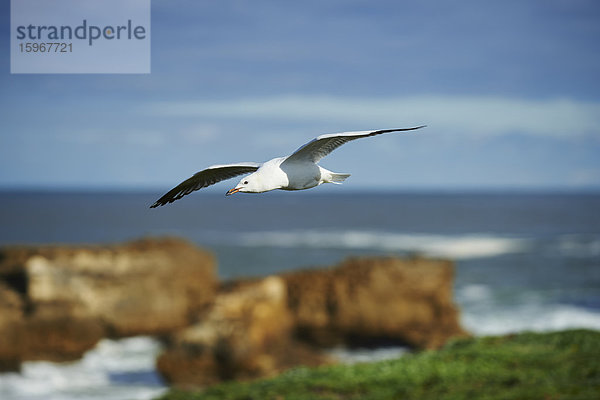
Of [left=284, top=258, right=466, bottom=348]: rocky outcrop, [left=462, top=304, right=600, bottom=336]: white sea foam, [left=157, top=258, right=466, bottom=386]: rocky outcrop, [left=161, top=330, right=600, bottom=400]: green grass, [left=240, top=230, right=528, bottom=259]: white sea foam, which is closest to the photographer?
[left=161, top=330, right=600, bottom=400]: green grass

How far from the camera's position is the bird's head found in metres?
5.07

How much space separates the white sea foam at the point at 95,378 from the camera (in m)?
17.9

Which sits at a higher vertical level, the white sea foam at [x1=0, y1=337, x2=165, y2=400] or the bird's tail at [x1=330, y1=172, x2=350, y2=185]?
the bird's tail at [x1=330, y1=172, x2=350, y2=185]

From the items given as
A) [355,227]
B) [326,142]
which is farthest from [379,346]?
[355,227]

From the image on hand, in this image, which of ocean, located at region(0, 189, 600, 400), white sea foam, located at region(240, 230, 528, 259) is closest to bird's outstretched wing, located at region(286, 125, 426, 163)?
ocean, located at region(0, 189, 600, 400)

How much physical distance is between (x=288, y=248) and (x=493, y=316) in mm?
28439

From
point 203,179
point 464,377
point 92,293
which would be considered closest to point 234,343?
point 92,293

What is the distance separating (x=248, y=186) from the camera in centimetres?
514

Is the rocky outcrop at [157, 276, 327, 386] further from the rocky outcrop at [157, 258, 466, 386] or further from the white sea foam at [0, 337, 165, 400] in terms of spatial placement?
the white sea foam at [0, 337, 165, 400]

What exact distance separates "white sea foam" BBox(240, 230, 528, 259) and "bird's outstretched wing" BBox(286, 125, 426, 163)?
4124cm

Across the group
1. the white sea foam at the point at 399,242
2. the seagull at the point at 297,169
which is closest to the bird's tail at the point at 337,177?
the seagull at the point at 297,169

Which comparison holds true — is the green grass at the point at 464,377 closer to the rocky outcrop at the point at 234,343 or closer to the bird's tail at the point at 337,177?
the rocky outcrop at the point at 234,343

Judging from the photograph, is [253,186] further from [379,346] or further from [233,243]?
[233,243]

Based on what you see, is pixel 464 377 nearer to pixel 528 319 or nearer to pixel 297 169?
pixel 297 169
